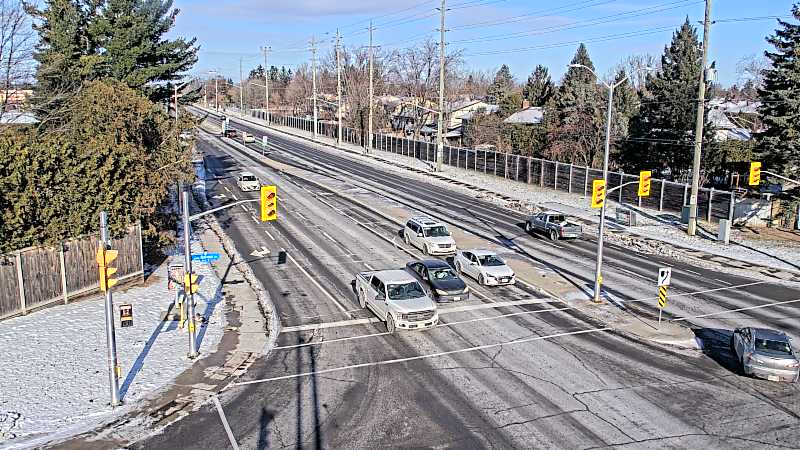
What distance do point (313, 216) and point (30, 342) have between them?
25949mm

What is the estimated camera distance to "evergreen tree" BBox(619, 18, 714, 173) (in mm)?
60003

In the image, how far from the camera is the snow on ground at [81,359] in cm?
1716

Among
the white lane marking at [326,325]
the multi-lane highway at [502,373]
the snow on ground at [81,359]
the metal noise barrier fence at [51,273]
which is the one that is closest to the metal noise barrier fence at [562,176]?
the multi-lane highway at [502,373]

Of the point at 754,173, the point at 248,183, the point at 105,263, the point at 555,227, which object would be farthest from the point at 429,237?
the point at 248,183

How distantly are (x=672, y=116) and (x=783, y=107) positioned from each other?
622 inches

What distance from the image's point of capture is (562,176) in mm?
61812

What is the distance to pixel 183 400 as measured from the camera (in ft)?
59.3

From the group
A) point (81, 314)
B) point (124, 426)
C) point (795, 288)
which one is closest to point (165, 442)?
point (124, 426)

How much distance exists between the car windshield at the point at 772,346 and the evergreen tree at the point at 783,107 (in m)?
28.8

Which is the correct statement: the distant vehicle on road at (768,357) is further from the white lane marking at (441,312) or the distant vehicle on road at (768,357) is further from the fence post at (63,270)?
the fence post at (63,270)

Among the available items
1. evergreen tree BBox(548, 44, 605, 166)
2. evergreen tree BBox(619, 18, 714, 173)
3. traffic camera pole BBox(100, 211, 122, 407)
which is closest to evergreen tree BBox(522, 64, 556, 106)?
evergreen tree BBox(548, 44, 605, 166)

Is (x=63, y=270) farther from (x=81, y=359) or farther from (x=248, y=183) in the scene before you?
(x=248, y=183)

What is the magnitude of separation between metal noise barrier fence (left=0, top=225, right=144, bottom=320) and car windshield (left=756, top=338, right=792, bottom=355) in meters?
25.7

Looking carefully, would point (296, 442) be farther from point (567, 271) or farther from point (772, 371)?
point (567, 271)
